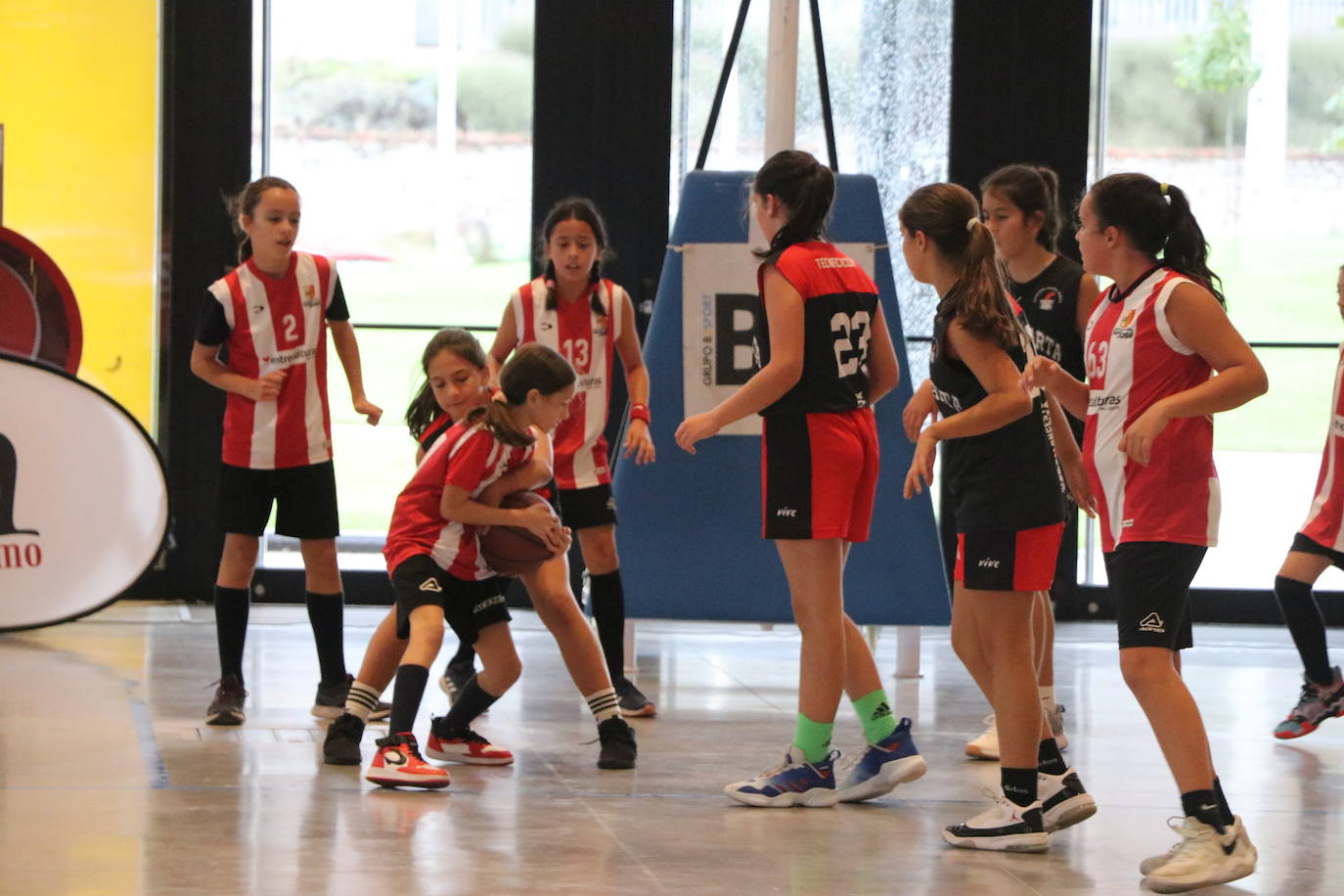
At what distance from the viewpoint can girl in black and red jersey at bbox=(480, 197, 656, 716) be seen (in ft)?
15.2

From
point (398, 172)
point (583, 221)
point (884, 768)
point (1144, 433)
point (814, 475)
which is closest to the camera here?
point (1144, 433)

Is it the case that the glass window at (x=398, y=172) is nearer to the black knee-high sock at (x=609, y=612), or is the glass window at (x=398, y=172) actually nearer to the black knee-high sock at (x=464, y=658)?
the black knee-high sock at (x=464, y=658)

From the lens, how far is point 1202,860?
2939mm

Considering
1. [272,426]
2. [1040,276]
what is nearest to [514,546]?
[272,426]

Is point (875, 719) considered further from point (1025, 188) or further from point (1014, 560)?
point (1025, 188)

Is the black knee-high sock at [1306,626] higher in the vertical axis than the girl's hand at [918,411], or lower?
lower

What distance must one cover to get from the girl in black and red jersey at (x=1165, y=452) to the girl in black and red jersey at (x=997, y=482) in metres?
0.12

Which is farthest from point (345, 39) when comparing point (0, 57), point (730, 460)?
point (730, 460)

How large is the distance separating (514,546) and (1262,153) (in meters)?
4.08

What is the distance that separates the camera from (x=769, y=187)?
3543 millimetres

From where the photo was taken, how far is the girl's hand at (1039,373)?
3064 millimetres

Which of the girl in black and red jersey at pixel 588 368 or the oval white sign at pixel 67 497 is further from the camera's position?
the oval white sign at pixel 67 497

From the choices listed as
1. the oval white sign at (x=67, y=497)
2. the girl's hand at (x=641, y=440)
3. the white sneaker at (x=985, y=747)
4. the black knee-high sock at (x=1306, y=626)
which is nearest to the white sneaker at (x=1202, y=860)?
the white sneaker at (x=985, y=747)

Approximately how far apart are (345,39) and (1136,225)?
4.10 metres
